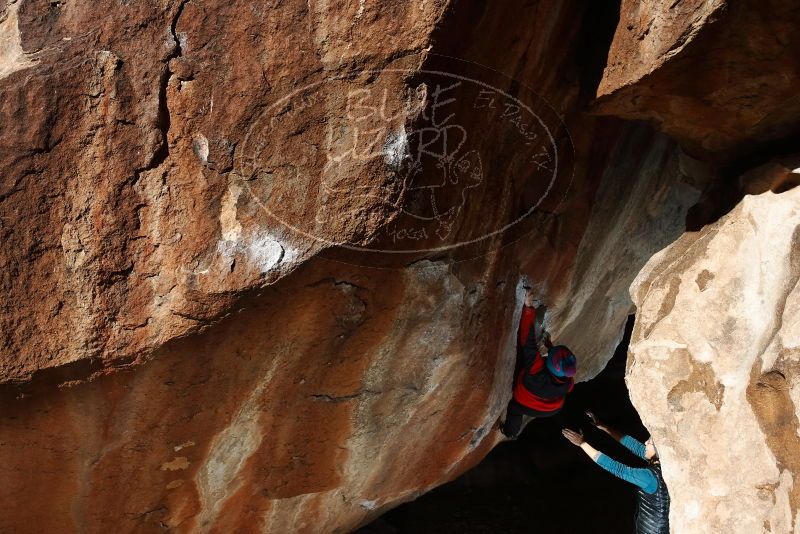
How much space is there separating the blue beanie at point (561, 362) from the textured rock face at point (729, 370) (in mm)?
633

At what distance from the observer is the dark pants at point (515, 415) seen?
385cm

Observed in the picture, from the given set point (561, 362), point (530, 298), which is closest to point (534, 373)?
point (561, 362)

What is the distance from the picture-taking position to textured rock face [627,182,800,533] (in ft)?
7.22

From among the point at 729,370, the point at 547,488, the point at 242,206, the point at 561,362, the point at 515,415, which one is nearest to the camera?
the point at 242,206

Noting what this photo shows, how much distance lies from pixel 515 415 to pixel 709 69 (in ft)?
7.77

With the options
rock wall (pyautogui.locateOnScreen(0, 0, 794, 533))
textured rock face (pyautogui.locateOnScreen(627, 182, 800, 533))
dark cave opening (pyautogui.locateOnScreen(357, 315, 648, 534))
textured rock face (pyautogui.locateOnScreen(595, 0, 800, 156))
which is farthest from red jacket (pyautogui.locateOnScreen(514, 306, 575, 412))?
dark cave opening (pyautogui.locateOnScreen(357, 315, 648, 534))

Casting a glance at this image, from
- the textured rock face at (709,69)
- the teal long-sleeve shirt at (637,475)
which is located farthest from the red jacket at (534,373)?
Answer: the textured rock face at (709,69)

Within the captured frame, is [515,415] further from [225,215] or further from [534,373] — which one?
[225,215]

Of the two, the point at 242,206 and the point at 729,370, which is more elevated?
the point at 242,206

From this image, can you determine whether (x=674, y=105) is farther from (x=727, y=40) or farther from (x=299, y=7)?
(x=299, y=7)

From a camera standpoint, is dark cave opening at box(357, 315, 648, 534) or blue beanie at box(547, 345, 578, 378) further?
dark cave opening at box(357, 315, 648, 534)

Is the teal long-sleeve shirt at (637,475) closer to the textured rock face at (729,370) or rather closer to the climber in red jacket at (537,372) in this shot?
the climber in red jacket at (537,372)

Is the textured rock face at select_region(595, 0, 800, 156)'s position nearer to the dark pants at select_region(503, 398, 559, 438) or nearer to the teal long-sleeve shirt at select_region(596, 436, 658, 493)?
the teal long-sleeve shirt at select_region(596, 436, 658, 493)

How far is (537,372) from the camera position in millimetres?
3611
